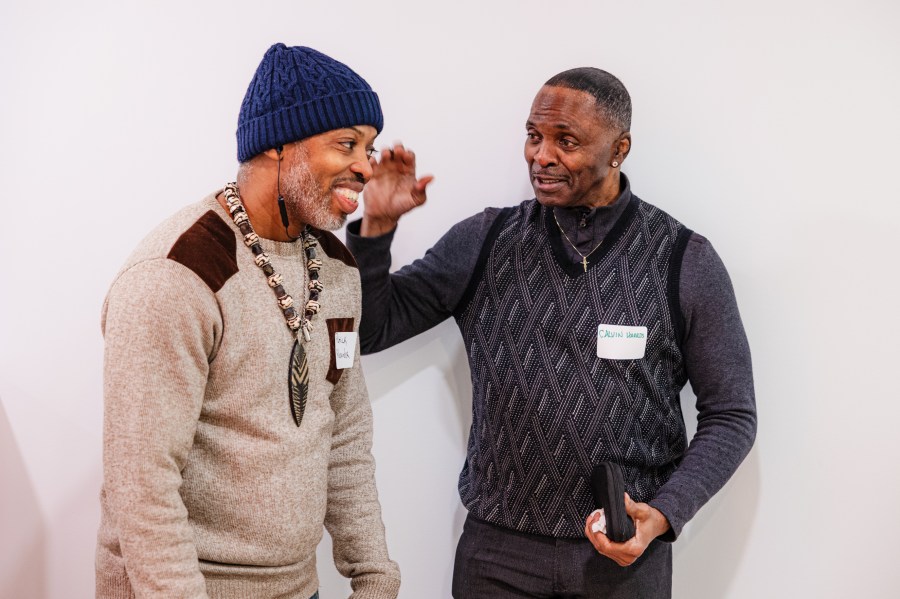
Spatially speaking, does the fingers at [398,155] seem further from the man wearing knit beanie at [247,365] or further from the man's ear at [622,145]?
the man's ear at [622,145]

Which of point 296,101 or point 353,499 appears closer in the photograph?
point 296,101

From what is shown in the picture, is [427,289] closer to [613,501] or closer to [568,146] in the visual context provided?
[568,146]

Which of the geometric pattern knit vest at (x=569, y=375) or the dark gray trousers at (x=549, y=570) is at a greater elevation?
the geometric pattern knit vest at (x=569, y=375)

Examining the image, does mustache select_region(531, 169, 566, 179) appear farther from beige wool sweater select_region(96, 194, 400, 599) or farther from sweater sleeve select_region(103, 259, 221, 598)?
sweater sleeve select_region(103, 259, 221, 598)

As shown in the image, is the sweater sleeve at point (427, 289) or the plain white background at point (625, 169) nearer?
the sweater sleeve at point (427, 289)

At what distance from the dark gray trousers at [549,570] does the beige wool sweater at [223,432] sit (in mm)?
287

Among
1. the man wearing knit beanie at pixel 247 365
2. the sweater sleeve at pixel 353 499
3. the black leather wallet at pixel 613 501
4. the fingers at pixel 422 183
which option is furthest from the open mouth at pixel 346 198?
the black leather wallet at pixel 613 501

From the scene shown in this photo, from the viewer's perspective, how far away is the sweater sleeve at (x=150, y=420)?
1.37 m

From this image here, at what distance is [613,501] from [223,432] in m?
0.78

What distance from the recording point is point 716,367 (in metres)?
1.95

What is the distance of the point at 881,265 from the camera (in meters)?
2.17

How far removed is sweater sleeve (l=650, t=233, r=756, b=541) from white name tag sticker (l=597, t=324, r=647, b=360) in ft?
0.45

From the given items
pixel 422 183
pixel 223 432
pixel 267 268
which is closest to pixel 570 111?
pixel 422 183

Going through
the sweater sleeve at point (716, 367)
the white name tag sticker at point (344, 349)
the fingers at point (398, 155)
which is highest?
the fingers at point (398, 155)
